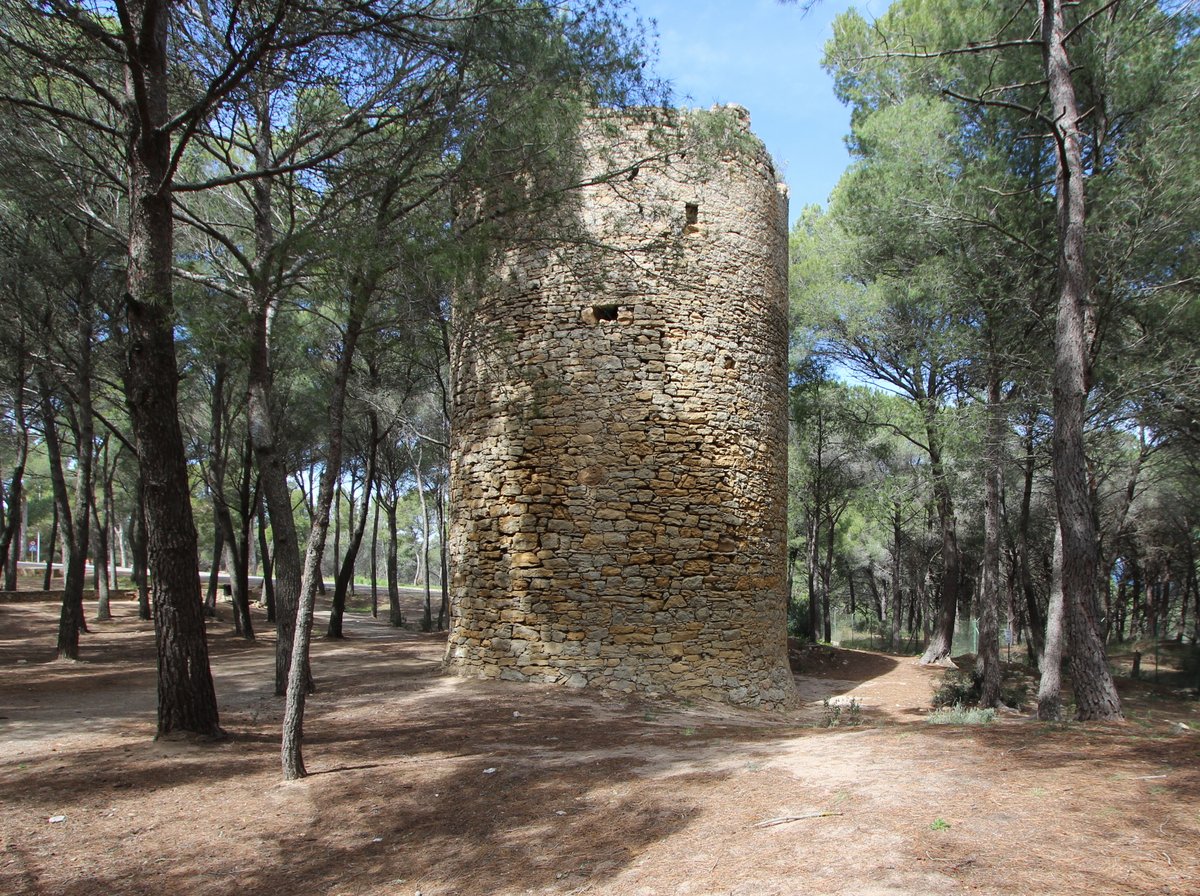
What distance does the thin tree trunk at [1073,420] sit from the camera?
7051mm

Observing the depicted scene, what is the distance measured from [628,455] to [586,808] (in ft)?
16.1

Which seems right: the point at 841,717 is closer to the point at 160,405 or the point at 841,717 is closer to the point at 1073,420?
the point at 1073,420

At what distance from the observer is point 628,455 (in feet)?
29.8

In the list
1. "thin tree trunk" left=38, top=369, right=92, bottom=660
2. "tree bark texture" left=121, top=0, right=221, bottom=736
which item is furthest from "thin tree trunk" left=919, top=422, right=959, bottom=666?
"thin tree trunk" left=38, top=369, right=92, bottom=660

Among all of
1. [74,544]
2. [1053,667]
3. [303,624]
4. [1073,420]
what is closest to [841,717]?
[1053,667]

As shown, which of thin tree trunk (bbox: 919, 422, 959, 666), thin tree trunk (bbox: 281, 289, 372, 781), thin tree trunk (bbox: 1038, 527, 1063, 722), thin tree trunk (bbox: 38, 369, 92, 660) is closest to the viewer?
thin tree trunk (bbox: 281, 289, 372, 781)

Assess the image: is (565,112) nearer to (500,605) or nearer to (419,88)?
(419,88)

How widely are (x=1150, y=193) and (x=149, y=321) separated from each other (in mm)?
10728

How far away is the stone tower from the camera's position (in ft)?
29.2

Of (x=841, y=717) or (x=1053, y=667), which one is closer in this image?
(x=1053, y=667)

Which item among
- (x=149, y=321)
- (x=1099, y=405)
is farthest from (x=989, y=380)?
(x=149, y=321)

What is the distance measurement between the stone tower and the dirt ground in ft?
5.36

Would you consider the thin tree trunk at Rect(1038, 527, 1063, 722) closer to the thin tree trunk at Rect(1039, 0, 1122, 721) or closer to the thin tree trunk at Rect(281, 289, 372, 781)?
the thin tree trunk at Rect(1039, 0, 1122, 721)

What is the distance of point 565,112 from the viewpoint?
250 inches
